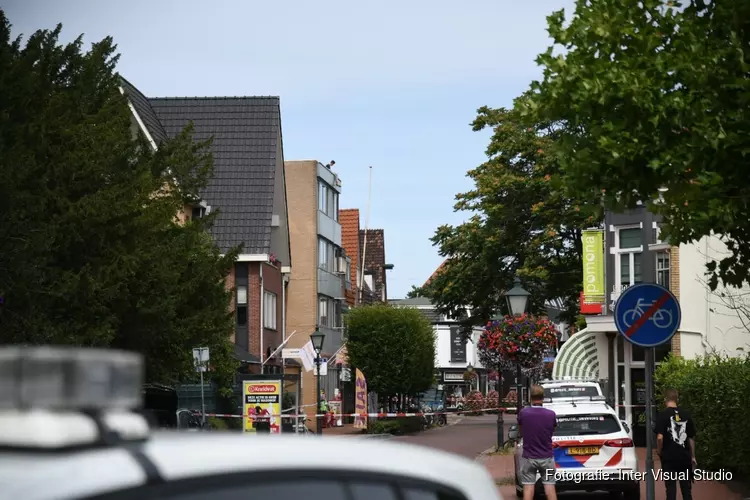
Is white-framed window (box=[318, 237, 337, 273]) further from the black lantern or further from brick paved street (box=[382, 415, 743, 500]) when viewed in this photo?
the black lantern

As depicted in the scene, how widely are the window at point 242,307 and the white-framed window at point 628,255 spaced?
17743 millimetres

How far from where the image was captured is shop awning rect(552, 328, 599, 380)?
42.0m

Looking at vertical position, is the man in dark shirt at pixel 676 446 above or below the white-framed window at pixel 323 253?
below

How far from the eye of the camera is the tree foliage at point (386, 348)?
57.8 metres

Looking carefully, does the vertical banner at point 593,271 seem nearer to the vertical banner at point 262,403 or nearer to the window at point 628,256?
the window at point 628,256

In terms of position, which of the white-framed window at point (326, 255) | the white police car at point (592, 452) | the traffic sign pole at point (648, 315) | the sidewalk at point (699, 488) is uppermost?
the white-framed window at point (326, 255)

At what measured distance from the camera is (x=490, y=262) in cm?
4862

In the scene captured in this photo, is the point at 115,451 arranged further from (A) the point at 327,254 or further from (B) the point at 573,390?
(A) the point at 327,254

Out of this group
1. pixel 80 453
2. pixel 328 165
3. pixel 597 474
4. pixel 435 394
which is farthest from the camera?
pixel 435 394

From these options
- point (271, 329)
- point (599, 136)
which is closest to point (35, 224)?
point (599, 136)

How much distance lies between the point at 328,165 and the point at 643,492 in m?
45.3

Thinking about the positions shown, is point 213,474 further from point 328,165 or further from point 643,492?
point 328,165

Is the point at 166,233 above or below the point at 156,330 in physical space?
above

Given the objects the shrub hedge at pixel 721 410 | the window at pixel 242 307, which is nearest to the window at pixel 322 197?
the window at pixel 242 307
